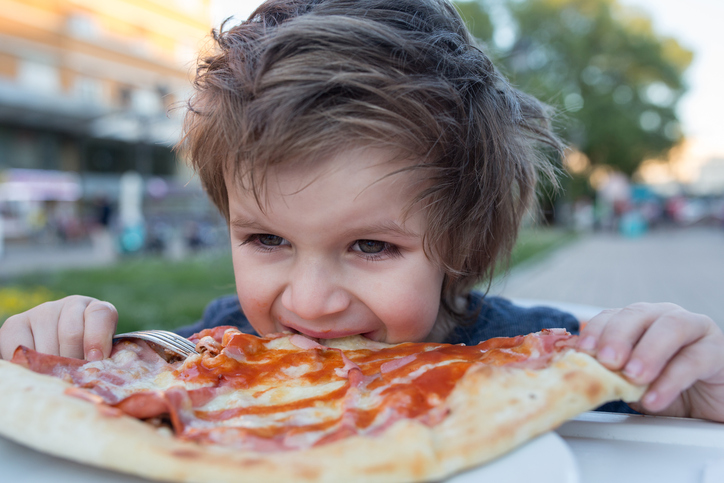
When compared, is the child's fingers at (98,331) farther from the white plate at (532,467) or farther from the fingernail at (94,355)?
the white plate at (532,467)

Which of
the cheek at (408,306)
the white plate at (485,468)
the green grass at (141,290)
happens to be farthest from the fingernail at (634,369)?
the green grass at (141,290)

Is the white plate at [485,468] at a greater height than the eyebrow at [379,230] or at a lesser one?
lesser

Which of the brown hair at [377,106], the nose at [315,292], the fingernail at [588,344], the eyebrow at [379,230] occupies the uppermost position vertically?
the brown hair at [377,106]

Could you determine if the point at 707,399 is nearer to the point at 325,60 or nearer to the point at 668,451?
the point at 668,451

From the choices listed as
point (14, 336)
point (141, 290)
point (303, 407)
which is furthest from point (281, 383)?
point (141, 290)

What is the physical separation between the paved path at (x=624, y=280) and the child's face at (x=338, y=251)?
4.41 m

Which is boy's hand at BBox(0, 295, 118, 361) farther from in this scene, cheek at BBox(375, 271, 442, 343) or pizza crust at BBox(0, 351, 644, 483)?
cheek at BBox(375, 271, 442, 343)

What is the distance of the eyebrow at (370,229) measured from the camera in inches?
40.6

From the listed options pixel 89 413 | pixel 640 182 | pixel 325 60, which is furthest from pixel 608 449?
pixel 640 182

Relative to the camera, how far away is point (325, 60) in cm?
107

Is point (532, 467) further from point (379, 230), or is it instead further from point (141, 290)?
point (141, 290)

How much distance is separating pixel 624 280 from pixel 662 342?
7889 mm

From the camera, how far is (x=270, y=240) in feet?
3.85

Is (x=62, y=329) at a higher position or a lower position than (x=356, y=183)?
lower
